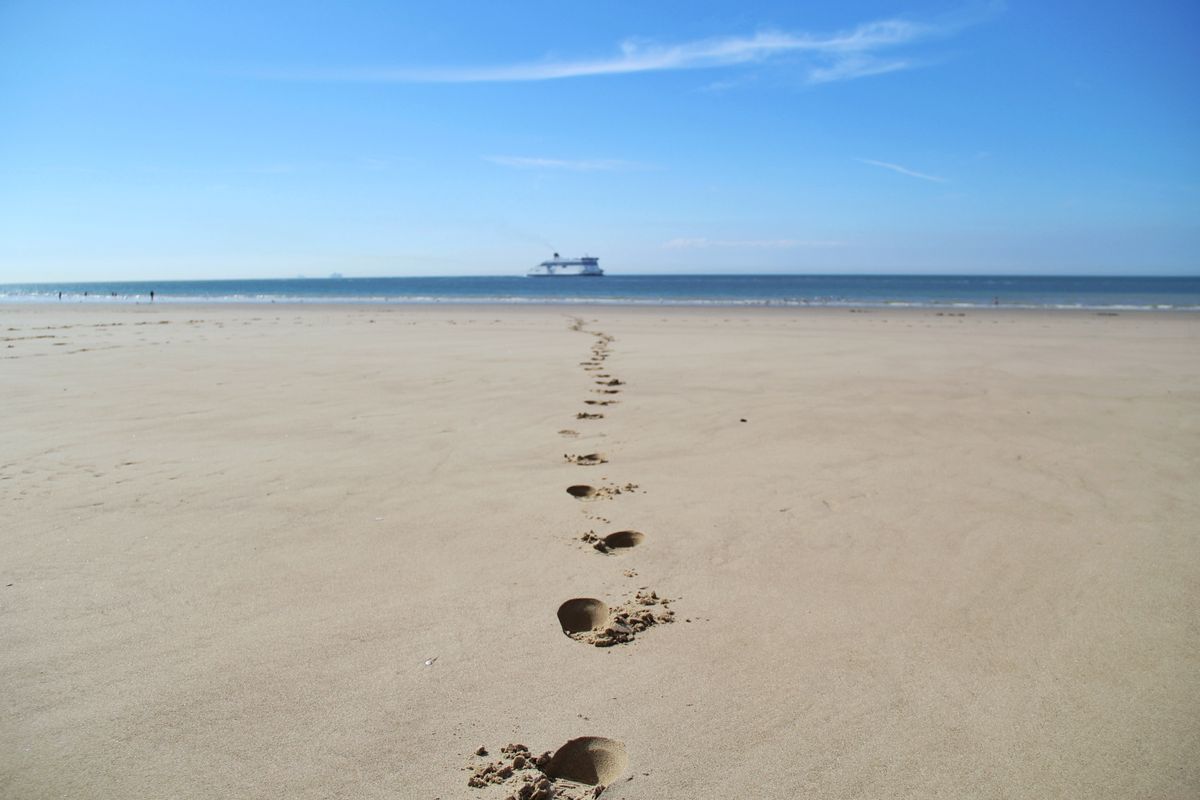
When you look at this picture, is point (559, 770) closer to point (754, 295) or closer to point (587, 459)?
point (587, 459)

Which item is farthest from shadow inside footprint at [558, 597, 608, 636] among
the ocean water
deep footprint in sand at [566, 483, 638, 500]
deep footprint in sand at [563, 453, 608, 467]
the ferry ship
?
the ferry ship

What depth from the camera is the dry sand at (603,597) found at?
1654 millimetres

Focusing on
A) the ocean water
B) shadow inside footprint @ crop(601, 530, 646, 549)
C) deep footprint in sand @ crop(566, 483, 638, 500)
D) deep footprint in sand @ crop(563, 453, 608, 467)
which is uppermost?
the ocean water

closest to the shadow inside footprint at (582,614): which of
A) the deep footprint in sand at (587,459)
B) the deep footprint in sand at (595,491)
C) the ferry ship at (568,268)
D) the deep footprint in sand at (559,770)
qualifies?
the deep footprint in sand at (559,770)

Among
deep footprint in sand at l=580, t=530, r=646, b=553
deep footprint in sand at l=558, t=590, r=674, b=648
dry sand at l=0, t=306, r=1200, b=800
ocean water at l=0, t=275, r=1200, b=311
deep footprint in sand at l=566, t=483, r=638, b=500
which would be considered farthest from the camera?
ocean water at l=0, t=275, r=1200, b=311

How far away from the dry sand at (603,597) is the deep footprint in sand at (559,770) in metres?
0.03

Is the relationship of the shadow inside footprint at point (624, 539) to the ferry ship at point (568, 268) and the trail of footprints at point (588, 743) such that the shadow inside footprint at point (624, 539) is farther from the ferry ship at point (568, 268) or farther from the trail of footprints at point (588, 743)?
the ferry ship at point (568, 268)

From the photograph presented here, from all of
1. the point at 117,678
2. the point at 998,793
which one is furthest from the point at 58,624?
the point at 998,793

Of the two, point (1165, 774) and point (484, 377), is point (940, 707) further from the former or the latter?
point (484, 377)

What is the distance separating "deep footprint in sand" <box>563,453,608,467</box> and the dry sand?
0.21 feet

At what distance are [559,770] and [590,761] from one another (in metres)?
0.08

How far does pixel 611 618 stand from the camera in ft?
7.51

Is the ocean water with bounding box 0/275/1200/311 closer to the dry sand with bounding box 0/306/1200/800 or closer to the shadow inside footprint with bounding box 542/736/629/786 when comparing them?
the dry sand with bounding box 0/306/1200/800

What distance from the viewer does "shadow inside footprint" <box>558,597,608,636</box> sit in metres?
2.27
